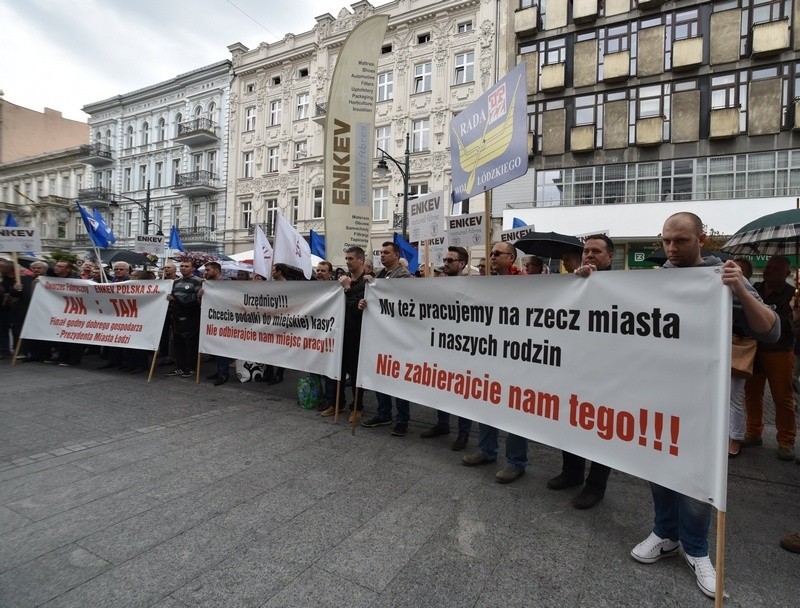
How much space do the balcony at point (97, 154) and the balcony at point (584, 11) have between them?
129 ft

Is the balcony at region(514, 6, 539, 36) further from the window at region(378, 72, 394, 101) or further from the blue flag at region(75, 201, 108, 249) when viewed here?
the blue flag at region(75, 201, 108, 249)

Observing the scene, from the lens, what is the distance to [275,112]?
32.3 metres

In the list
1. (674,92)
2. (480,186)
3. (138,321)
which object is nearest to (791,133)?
(674,92)

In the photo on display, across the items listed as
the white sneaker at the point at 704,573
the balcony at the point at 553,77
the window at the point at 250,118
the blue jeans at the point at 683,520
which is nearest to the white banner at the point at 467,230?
the blue jeans at the point at 683,520

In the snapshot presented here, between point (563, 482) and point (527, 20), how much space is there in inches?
961

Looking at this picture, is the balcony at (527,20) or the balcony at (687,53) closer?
the balcony at (687,53)

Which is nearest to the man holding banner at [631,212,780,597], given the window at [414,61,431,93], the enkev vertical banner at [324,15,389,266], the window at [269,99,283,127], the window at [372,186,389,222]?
the enkev vertical banner at [324,15,389,266]

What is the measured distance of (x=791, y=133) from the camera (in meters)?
18.4

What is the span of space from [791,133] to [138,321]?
915 inches

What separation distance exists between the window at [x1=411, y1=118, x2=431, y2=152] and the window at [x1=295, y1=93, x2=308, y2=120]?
8462 millimetres

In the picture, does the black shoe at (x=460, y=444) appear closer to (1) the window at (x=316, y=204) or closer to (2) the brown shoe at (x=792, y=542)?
(2) the brown shoe at (x=792, y=542)

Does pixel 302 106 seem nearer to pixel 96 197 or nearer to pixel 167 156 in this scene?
pixel 167 156

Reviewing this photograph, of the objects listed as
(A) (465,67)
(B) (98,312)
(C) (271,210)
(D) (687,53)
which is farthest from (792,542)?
(C) (271,210)

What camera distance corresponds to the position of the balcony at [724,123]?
751 inches
